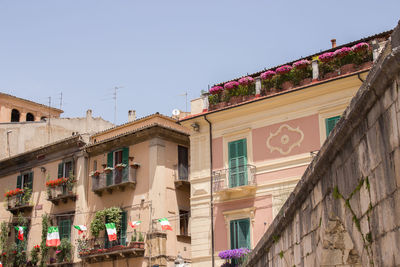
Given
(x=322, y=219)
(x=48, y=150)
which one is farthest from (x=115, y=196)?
(x=322, y=219)

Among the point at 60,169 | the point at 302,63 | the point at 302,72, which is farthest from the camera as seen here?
the point at 60,169

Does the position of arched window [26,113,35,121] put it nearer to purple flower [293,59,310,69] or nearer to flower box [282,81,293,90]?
→ flower box [282,81,293,90]

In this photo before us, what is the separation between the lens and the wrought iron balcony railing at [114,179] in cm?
2834

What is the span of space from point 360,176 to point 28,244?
A: 29670 millimetres

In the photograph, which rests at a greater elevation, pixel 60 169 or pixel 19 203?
pixel 60 169

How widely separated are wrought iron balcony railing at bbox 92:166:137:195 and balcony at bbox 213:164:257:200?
18.7ft

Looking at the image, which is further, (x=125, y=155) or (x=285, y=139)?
(x=125, y=155)

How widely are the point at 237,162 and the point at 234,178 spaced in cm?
65

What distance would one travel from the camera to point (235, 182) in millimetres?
23172

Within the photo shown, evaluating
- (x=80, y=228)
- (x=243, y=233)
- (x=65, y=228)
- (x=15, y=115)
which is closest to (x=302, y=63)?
(x=243, y=233)

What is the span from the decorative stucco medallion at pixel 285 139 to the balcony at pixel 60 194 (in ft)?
41.0

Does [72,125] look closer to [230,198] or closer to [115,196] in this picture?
[115,196]

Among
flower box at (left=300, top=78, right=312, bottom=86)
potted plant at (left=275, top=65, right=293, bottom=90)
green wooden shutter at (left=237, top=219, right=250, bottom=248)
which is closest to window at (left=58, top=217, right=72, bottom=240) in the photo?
green wooden shutter at (left=237, top=219, right=250, bottom=248)

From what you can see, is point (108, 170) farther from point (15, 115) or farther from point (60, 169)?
point (15, 115)
